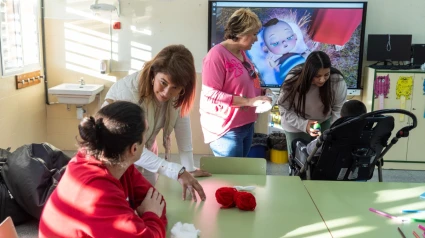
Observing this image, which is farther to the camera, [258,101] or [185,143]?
[258,101]

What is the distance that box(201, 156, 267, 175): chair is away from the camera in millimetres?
2281

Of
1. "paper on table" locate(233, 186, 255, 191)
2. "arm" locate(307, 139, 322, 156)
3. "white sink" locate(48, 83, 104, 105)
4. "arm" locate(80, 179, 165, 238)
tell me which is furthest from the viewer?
"white sink" locate(48, 83, 104, 105)

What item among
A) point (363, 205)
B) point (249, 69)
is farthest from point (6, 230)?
point (249, 69)

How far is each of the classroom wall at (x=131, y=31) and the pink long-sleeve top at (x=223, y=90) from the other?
2.35 metres

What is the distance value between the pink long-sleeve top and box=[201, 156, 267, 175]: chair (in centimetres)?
26

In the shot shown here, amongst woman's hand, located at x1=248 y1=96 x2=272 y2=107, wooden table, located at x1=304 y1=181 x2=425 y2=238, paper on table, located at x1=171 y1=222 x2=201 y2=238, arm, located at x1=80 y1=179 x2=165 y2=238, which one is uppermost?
woman's hand, located at x1=248 y1=96 x2=272 y2=107

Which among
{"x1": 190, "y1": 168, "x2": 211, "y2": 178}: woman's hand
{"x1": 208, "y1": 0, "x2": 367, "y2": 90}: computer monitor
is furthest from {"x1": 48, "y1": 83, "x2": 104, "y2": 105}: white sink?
{"x1": 190, "y1": 168, "x2": 211, "y2": 178}: woman's hand

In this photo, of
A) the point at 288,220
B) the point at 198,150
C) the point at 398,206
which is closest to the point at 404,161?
the point at 198,150

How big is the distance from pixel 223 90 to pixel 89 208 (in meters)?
1.41

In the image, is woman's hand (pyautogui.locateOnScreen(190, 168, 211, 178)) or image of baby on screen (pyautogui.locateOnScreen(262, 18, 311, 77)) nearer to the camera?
woman's hand (pyautogui.locateOnScreen(190, 168, 211, 178))

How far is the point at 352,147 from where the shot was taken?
2332 mm

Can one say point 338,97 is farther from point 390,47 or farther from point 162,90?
point 390,47

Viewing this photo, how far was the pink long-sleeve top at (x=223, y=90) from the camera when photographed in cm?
243

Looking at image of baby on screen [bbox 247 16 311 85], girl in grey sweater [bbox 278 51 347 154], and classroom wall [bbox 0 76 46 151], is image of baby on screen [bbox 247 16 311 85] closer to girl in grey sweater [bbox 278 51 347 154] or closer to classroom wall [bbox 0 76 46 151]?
girl in grey sweater [bbox 278 51 347 154]
